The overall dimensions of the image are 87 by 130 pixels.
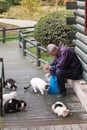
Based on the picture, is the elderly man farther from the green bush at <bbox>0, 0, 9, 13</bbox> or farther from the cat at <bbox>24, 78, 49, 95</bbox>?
the green bush at <bbox>0, 0, 9, 13</bbox>

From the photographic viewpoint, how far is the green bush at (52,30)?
619 inches

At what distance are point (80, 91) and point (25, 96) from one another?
4.35 ft

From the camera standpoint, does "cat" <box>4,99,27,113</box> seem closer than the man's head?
Yes

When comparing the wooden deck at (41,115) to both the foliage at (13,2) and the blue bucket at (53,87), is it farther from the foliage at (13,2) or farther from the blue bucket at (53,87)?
the foliage at (13,2)

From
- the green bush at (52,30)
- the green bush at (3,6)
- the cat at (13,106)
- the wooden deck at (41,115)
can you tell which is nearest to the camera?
the wooden deck at (41,115)

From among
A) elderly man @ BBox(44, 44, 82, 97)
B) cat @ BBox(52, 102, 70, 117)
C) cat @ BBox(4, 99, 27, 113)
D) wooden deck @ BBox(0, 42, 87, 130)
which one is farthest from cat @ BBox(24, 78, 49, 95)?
cat @ BBox(52, 102, 70, 117)

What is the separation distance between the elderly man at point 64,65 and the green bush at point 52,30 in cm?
606

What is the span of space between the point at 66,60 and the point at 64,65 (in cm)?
11

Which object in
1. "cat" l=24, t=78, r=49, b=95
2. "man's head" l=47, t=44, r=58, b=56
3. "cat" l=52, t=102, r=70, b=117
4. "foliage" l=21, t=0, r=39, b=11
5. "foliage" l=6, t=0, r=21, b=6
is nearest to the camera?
"cat" l=52, t=102, r=70, b=117

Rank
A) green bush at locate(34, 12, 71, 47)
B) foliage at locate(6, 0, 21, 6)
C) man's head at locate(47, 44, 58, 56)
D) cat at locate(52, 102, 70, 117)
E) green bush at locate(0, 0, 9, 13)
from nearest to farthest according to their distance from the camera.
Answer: cat at locate(52, 102, 70, 117), man's head at locate(47, 44, 58, 56), green bush at locate(34, 12, 71, 47), green bush at locate(0, 0, 9, 13), foliage at locate(6, 0, 21, 6)

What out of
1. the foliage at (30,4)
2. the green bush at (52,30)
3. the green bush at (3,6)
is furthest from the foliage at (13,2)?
the green bush at (52,30)

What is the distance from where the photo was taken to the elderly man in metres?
9.20

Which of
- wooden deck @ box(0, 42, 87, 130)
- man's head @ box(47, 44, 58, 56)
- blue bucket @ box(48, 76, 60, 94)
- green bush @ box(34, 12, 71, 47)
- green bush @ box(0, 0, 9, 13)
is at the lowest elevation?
green bush @ box(0, 0, 9, 13)

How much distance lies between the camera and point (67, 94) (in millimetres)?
9578
